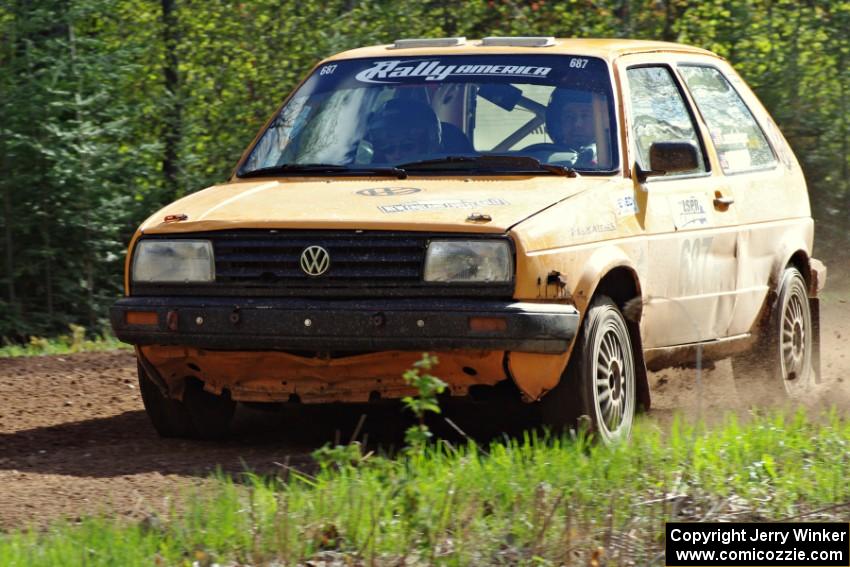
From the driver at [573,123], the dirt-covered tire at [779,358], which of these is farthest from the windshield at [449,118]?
the dirt-covered tire at [779,358]

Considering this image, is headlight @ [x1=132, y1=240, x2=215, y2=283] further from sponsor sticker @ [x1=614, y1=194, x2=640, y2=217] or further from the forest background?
the forest background

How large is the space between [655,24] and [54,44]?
5663 mm

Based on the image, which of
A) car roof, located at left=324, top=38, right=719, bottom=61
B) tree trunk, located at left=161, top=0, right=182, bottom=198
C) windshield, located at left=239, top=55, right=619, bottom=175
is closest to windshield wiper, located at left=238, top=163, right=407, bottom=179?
windshield, located at left=239, top=55, right=619, bottom=175

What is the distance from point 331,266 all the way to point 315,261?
0.07 meters

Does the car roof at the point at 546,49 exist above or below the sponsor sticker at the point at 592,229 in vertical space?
above

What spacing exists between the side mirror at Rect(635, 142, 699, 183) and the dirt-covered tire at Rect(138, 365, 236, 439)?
2.17 metres

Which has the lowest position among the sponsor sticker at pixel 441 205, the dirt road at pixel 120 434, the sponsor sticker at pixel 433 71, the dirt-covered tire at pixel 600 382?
the dirt road at pixel 120 434

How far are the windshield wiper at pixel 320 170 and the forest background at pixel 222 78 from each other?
5.32 metres

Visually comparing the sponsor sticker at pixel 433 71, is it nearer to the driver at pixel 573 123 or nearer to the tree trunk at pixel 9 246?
the driver at pixel 573 123

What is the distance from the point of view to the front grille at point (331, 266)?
597cm

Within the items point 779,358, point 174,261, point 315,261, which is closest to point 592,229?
point 315,261

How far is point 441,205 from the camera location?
20.2ft

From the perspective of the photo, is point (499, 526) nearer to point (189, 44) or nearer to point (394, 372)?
point (394, 372)

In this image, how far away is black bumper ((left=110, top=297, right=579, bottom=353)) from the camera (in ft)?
19.2
